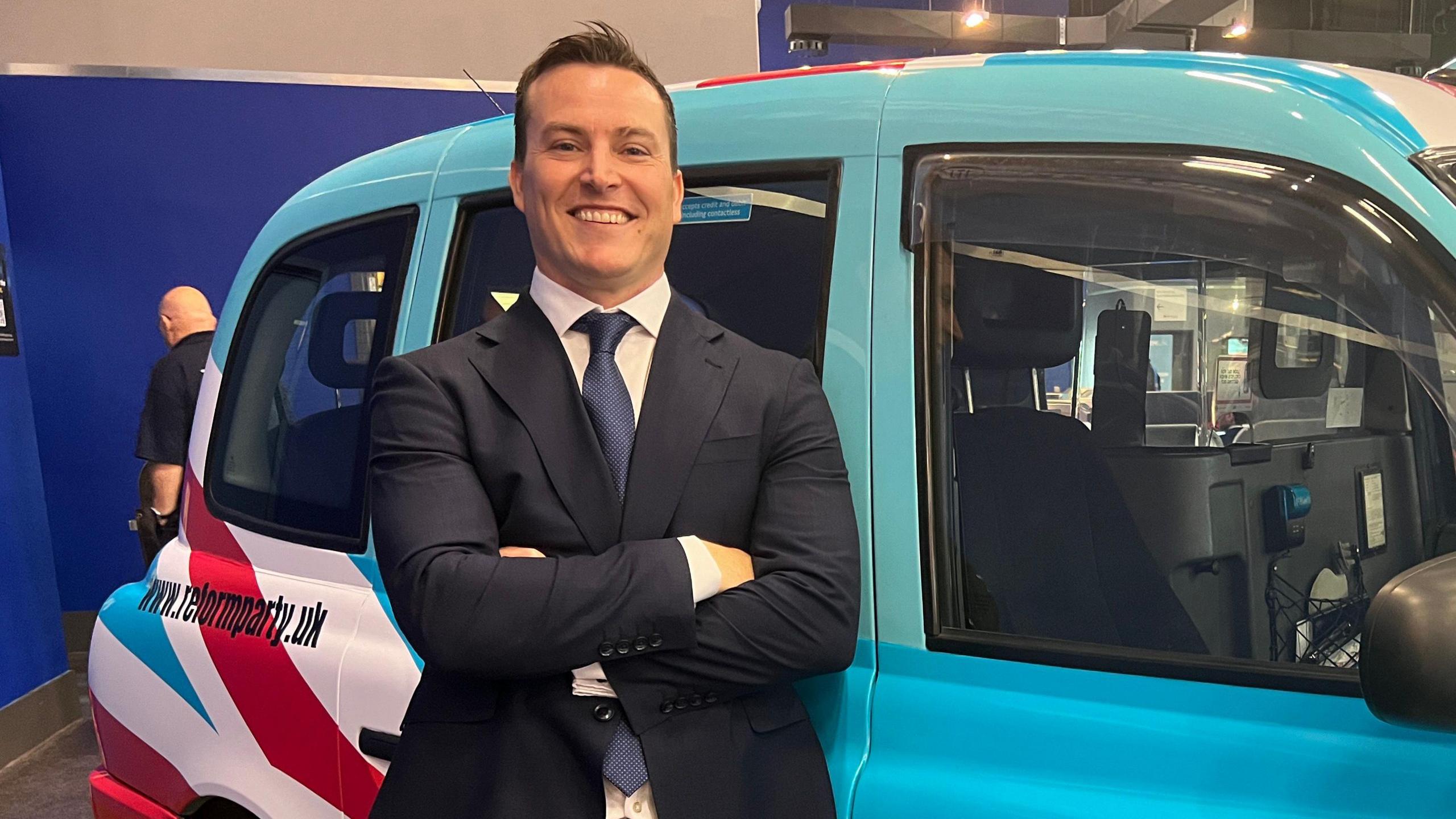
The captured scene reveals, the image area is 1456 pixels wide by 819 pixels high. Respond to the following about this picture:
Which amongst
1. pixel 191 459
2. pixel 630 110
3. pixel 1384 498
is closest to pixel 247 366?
pixel 191 459

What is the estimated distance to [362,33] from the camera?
4973mm

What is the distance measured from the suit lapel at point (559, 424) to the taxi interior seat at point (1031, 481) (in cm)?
42

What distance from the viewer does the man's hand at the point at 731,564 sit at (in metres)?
1.23

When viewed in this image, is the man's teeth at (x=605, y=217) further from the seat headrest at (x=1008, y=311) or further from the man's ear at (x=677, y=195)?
the seat headrest at (x=1008, y=311)

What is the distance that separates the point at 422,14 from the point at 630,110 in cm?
405

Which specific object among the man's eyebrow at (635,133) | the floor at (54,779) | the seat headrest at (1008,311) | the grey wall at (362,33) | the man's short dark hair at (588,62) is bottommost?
the floor at (54,779)

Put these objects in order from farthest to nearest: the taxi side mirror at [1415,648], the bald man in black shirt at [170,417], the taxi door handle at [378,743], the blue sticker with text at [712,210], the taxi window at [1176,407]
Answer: the bald man in black shirt at [170,417] → the taxi door handle at [378,743] → the blue sticker with text at [712,210] → the taxi window at [1176,407] → the taxi side mirror at [1415,648]

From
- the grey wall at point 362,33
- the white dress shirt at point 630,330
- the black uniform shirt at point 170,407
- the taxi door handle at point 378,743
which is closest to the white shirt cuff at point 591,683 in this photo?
the white dress shirt at point 630,330

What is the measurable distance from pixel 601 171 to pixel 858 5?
27.8 ft

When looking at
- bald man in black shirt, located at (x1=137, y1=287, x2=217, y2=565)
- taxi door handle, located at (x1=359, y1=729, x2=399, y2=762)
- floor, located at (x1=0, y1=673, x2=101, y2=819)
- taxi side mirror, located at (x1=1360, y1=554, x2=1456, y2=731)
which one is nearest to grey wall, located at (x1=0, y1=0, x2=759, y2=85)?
bald man in black shirt, located at (x1=137, y1=287, x2=217, y2=565)

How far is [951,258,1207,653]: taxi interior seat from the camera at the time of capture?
127cm

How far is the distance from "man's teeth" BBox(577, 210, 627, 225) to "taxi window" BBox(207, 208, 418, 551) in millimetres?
588

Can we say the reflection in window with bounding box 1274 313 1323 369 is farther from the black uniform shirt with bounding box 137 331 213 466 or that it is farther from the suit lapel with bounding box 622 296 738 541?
the black uniform shirt with bounding box 137 331 213 466

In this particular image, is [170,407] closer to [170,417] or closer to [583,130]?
[170,417]
